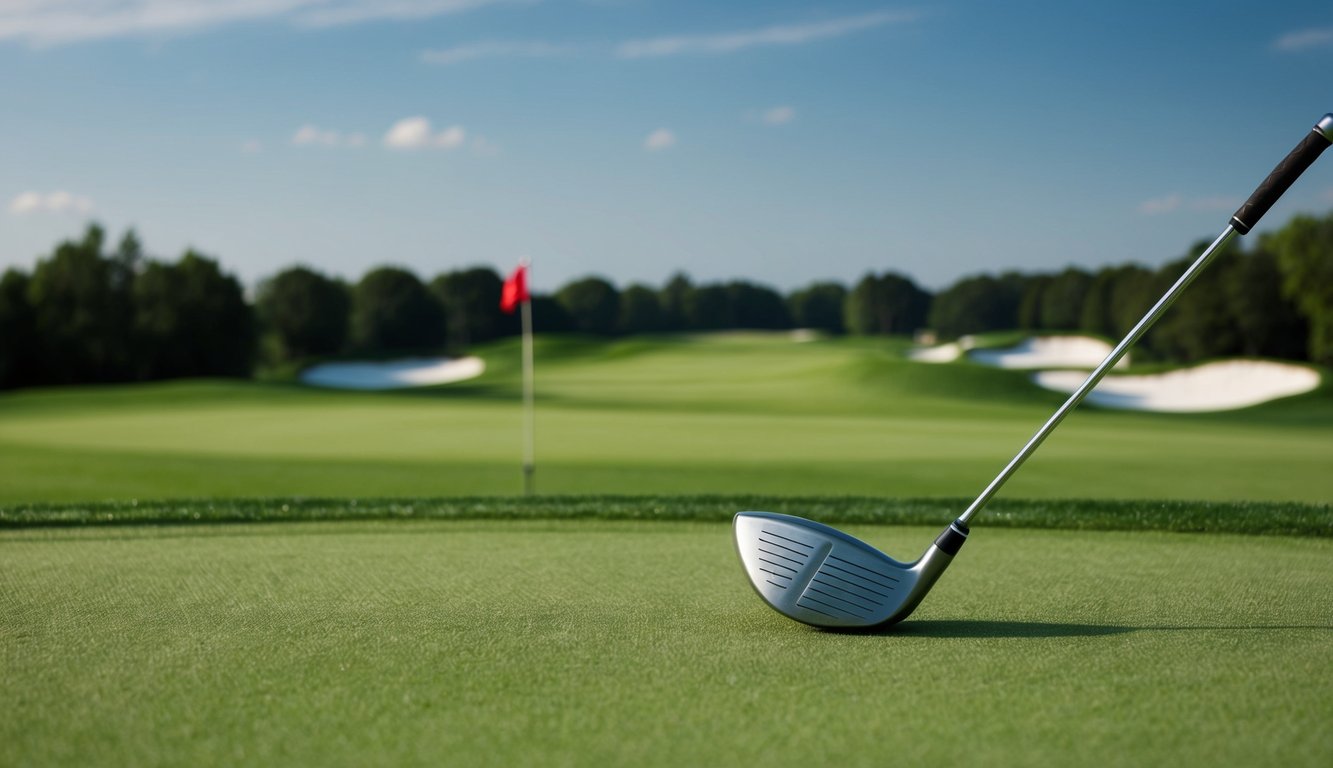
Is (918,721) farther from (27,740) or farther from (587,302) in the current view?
(587,302)

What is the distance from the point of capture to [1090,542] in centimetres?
495

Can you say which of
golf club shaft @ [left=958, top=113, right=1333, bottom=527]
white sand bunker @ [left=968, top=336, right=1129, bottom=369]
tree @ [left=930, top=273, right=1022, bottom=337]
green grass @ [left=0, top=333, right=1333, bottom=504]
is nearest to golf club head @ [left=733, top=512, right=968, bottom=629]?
golf club shaft @ [left=958, top=113, right=1333, bottom=527]

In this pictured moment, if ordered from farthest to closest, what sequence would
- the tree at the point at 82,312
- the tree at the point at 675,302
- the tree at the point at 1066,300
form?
the tree at the point at 675,302 < the tree at the point at 1066,300 < the tree at the point at 82,312

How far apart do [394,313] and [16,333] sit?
18766 millimetres

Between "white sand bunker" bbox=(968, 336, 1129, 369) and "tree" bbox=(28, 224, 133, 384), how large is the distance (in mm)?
33793

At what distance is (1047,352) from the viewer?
41812mm

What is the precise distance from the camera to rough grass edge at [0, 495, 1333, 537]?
5531mm

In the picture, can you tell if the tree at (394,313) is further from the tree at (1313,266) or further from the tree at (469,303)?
the tree at (1313,266)

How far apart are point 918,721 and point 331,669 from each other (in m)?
1.41

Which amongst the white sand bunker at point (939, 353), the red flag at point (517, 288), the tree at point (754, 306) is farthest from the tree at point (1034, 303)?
the red flag at point (517, 288)

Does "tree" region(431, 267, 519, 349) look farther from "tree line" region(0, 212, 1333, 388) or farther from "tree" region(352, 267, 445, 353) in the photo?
"tree" region(352, 267, 445, 353)

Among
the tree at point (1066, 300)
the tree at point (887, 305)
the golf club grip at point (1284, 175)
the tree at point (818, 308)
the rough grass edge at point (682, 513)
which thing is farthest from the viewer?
the tree at point (818, 308)

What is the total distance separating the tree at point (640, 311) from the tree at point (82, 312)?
1602 inches

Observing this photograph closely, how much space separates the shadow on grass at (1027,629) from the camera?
10.0ft
